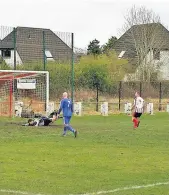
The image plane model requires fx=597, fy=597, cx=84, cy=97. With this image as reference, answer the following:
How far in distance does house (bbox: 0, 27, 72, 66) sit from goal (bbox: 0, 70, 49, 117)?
328 centimetres

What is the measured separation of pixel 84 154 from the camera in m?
16.1

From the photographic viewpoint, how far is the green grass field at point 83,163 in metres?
11.0

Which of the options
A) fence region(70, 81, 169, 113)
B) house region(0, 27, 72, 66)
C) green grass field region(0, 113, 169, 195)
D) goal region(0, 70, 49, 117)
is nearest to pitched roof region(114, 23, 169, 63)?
fence region(70, 81, 169, 113)

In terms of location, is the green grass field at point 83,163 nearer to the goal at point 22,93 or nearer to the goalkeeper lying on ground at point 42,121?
the goalkeeper lying on ground at point 42,121

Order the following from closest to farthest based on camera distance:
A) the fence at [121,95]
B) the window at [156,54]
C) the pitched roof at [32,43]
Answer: the pitched roof at [32,43] → the fence at [121,95] → the window at [156,54]

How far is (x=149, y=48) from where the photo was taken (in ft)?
208

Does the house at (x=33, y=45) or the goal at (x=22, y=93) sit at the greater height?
the house at (x=33, y=45)

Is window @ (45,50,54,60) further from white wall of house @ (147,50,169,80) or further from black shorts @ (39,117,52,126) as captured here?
white wall of house @ (147,50,169,80)

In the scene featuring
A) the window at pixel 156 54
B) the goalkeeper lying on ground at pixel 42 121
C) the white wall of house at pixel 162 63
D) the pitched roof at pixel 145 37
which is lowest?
the goalkeeper lying on ground at pixel 42 121

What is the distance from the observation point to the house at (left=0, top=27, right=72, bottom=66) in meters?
37.9

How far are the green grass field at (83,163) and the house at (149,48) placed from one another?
1544 inches

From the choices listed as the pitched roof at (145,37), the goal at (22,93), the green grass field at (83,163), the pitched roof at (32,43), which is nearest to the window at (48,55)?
the pitched roof at (32,43)

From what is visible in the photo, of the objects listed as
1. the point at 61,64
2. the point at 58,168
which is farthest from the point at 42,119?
the point at 58,168

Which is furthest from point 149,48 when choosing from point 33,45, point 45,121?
point 45,121
